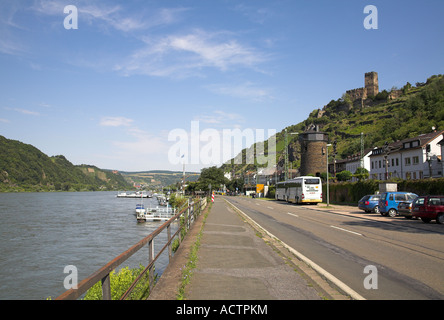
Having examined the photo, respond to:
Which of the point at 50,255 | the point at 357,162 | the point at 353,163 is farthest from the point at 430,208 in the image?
the point at 353,163

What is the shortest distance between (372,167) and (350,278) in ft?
267

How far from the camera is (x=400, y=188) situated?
122 feet

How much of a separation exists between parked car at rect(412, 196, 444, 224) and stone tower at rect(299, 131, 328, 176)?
6655 centimetres

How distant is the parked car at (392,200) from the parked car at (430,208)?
4033mm

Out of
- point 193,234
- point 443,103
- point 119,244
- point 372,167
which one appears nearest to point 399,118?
point 443,103

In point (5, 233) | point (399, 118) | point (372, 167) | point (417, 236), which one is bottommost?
point (5, 233)

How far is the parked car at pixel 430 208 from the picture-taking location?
21281 mm

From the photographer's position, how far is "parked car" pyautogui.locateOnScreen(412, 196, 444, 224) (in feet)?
69.8

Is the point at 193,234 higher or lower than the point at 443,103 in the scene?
lower

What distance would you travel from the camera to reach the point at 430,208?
2161cm

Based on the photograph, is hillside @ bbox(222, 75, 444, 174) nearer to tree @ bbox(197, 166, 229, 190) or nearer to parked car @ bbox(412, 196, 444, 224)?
tree @ bbox(197, 166, 229, 190)

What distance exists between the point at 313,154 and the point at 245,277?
85855 mm
